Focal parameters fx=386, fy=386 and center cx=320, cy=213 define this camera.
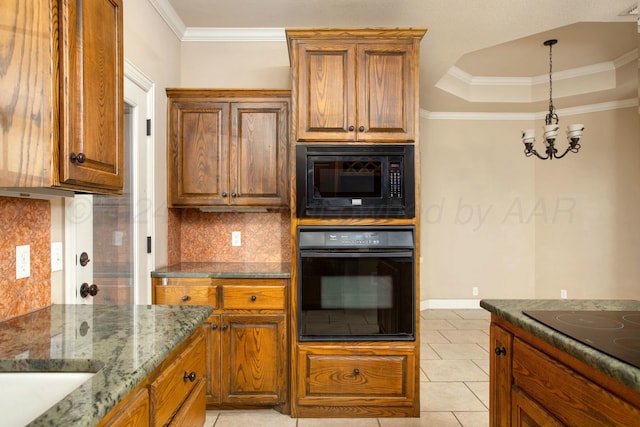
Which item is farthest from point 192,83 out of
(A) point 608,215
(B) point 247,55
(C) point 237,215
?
(A) point 608,215

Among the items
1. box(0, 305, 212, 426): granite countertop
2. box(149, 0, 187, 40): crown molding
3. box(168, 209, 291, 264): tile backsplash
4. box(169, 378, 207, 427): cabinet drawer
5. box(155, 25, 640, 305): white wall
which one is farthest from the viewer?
box(155, 25, 640, 305): white wall

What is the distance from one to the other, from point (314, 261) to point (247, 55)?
6.15 feet

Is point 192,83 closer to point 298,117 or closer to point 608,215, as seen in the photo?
point 298,117

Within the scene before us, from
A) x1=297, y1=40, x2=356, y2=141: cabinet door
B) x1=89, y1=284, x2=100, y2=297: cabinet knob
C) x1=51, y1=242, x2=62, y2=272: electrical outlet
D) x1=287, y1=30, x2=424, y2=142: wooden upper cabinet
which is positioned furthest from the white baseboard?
x1=51, y1=242, x2=62, y2=272: electrical outlet

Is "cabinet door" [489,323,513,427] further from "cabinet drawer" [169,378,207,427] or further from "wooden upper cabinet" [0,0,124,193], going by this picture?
"wooden upper cabinet" [0,0,124,193]

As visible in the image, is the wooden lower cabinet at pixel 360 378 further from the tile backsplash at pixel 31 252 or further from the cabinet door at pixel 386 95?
the tile backsplash at pixel 31 252

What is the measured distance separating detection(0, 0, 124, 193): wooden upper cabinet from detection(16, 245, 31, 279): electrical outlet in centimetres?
46

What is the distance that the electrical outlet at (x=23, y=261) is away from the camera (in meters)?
1.45

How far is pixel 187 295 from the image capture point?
2.55m

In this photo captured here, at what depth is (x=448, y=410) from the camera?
261 cm

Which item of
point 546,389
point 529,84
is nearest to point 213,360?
point 546,389

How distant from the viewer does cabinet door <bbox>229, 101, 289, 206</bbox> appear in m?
2.86

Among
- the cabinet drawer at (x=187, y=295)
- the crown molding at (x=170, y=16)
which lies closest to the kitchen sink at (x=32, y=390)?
the cabinet drawer at (x=187, y=295)

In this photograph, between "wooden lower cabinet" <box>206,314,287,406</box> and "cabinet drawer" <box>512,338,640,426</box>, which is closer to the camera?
"cabinet drawer" <box>512,338,640,426</box>
